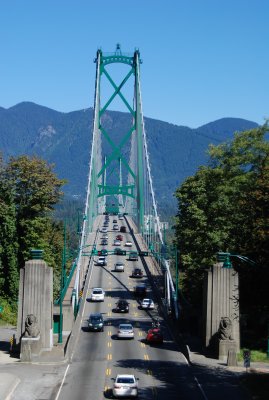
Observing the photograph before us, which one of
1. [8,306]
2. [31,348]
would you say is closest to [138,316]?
[8,306]

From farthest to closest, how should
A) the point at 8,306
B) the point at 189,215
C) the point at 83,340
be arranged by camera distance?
the point at 8,306, the point at 189,215, the point at 83,340

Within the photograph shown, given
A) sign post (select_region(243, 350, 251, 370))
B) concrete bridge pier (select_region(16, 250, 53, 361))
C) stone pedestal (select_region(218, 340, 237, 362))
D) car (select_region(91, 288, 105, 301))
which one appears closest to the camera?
sign post (select_region(243, 350, 251, 370))

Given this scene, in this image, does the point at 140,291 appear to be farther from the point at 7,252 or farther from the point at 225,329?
the point at 225,329

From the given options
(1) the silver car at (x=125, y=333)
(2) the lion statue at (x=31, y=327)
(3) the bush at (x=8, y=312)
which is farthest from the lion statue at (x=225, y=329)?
(3) the bush at (x=8, y=312)

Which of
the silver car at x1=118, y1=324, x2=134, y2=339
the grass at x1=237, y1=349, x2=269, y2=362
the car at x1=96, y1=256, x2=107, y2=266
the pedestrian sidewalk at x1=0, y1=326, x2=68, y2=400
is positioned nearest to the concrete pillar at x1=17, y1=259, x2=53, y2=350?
the pedestrian sidewalk at x1=0, y1=326, x2=68, y2=400

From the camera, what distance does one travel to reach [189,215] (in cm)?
7150

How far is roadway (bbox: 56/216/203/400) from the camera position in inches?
1508

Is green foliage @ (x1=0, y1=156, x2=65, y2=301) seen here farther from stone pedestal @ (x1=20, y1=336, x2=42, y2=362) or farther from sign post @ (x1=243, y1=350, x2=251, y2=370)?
sign post @ (x1=243, y1=350, x2=251, y2=370)

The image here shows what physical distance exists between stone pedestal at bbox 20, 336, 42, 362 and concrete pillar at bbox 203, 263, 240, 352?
1109 centimetres

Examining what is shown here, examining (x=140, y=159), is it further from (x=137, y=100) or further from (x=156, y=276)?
(x=156, y=276)

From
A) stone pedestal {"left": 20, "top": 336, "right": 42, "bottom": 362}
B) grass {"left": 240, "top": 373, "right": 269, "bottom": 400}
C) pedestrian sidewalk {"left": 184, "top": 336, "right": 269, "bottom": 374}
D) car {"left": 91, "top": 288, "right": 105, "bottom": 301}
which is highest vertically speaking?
car {"left": 91, "top": 288, "right": 105, "bottom": 301}

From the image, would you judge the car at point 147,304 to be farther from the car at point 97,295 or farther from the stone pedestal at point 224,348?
the stone pedestal at point 224,348

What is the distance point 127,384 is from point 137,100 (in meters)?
105

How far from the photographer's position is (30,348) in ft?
153
